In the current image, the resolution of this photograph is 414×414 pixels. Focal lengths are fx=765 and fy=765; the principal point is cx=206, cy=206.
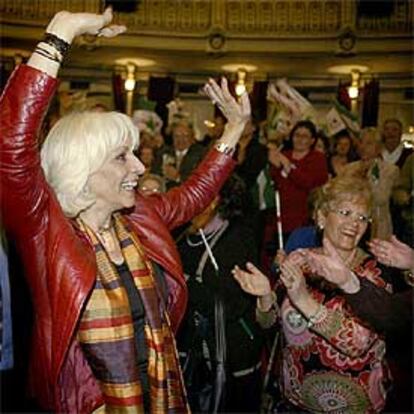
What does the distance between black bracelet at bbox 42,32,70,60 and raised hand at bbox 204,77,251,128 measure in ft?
3.21

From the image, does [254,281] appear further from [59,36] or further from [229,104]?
[59,36]

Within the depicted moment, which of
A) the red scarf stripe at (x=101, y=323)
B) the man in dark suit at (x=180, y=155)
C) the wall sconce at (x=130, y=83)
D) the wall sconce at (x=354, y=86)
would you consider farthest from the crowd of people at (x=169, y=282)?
the wall sconce at (x=130, y=83)

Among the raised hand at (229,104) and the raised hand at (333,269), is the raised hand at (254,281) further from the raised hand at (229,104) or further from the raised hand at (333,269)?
the raised hand at (333,269)

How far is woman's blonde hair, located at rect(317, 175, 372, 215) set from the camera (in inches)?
113

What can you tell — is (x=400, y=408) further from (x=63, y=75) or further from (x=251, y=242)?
(x=63, y=75)

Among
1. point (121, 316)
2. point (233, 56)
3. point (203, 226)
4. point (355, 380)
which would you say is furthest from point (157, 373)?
point (233, 56)

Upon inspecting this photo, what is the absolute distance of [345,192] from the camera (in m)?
2.88

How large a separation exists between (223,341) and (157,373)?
1.41 m

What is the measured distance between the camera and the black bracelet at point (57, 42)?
70.9 inches

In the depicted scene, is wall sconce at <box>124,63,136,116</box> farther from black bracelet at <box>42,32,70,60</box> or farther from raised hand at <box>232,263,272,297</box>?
black bracelet at <box>42,32,70,60</box>

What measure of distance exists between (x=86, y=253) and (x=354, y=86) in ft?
37.6

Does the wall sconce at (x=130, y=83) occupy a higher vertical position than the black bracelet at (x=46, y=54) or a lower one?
higher

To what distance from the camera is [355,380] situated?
2.69 m

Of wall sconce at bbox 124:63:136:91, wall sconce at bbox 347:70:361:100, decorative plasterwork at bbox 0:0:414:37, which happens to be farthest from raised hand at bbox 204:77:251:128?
wall sconce at bbox 124:63:136:91
